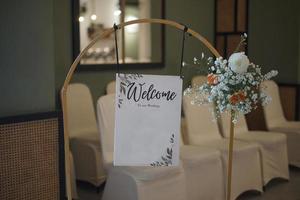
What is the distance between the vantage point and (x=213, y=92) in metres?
2.36

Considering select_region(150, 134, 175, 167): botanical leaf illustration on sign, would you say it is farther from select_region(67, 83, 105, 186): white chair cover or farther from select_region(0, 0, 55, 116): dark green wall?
select_region(67, 83, 105, 186): white chair cover

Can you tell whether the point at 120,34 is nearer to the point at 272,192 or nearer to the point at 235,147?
the point at 235,147

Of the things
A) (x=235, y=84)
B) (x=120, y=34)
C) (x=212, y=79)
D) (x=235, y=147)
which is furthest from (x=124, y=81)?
(x=120, y=34)

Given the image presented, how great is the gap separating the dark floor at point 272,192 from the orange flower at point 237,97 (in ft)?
6.26

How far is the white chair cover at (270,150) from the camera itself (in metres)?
4.21

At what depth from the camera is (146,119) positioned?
237 centimetres

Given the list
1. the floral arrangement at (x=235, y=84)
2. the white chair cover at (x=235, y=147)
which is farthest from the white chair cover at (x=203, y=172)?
the floral arrangement at (x=235, y=84)

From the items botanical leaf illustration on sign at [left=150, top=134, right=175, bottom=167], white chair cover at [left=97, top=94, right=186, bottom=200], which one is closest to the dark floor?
white chair cover at [left=97, top=94, right=186, bottom=200]

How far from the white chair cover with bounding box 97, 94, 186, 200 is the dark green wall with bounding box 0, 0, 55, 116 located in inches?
26.9

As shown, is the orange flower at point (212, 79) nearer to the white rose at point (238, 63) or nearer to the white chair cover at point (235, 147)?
the white rose at point (238, 63)

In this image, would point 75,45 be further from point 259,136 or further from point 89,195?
point 259,136

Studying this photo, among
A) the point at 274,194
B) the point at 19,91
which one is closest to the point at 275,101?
the point at 274,194

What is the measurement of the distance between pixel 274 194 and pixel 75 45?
2482 mm

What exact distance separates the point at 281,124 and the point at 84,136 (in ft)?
7.73
